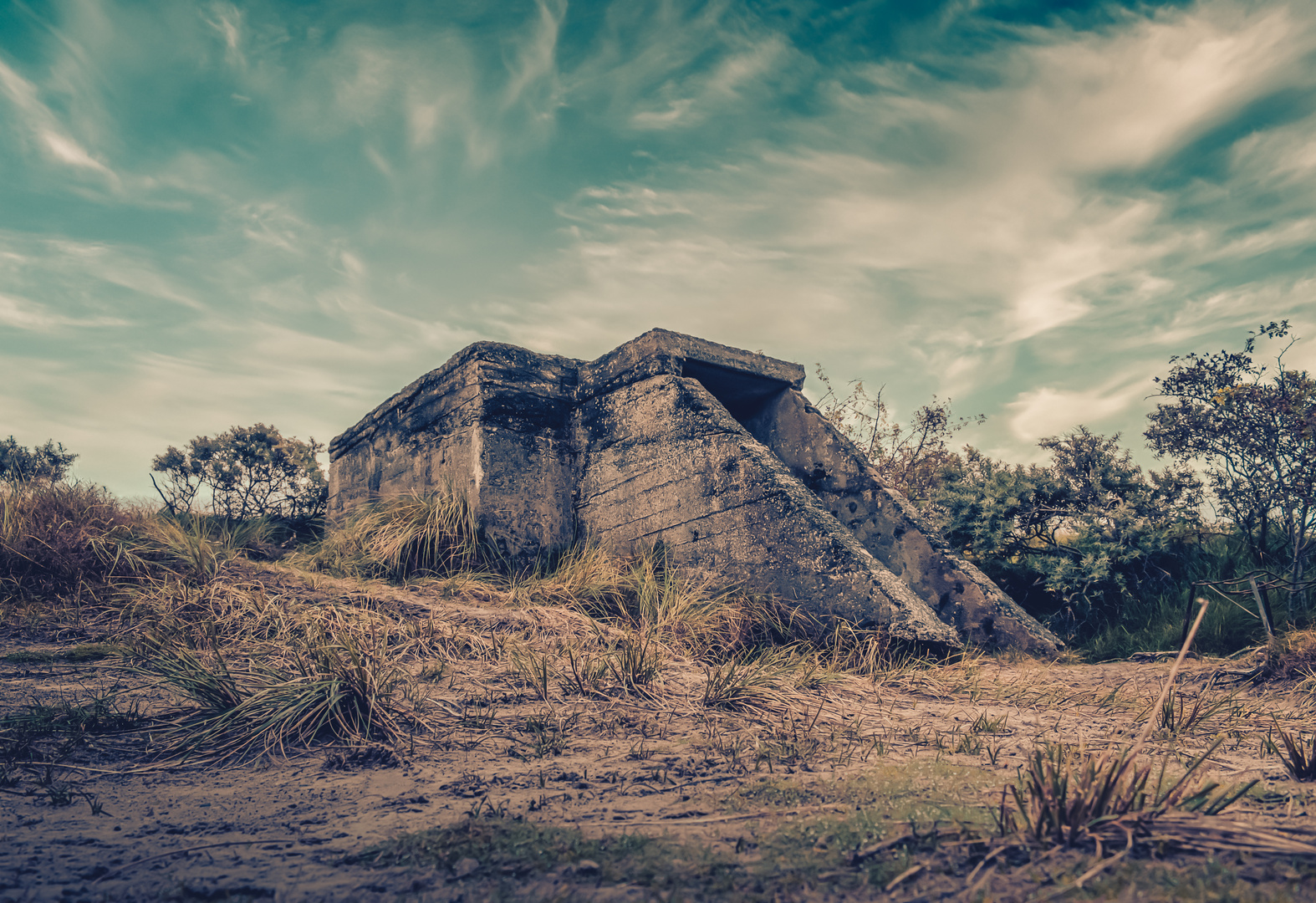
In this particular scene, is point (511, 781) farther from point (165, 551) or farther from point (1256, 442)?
point (1256, 442)

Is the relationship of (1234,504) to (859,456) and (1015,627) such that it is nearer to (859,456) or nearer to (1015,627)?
(1015,627)

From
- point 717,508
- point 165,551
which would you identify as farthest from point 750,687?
point 165,551

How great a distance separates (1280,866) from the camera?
124cm

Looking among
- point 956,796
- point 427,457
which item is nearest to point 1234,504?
point 956,796

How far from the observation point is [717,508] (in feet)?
15.7

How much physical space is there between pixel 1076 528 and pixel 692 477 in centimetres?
355

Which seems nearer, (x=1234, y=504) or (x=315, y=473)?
(x=1234, y=504)

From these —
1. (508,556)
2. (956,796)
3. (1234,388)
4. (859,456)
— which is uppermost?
(1234,388)

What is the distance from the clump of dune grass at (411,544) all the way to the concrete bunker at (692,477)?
0.15 metres

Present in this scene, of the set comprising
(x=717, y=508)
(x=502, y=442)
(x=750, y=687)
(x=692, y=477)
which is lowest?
(x=750, y=687)

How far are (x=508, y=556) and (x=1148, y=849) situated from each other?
450cm

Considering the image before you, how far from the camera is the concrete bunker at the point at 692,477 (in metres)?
4.43

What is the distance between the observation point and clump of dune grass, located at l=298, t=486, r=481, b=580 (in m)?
5.08

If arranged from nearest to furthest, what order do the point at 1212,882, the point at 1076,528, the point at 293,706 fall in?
1. the point at 1212,882
2. the point at 293,706
3. the point at 1076,528
